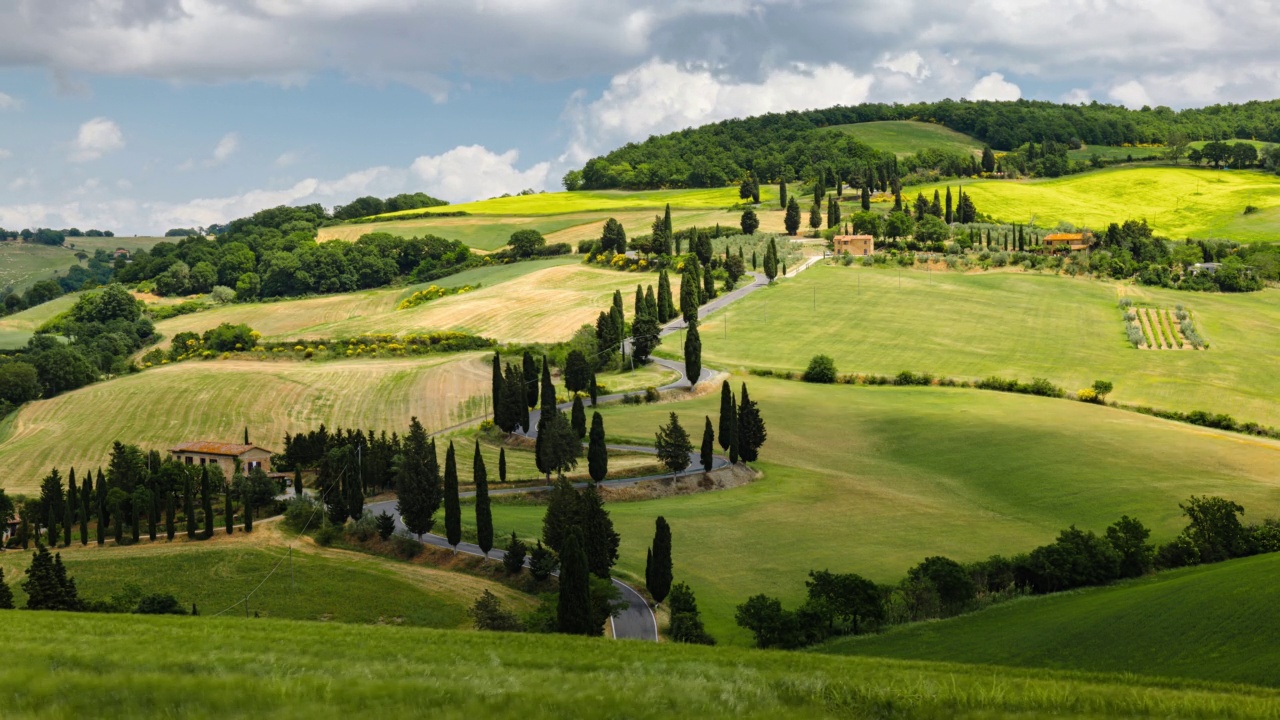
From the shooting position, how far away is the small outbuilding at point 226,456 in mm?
91188

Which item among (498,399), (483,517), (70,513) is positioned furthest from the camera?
(498,399)

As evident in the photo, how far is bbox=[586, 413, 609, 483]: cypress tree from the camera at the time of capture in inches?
3098

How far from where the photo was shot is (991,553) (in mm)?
61531

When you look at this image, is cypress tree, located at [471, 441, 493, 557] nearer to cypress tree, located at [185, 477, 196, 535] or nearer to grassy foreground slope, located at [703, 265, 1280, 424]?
cypress tree, located at [185, 477, 196, 535]

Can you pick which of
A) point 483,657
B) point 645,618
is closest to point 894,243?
point 645,618

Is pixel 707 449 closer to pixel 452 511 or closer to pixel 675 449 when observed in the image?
pixel 675 449

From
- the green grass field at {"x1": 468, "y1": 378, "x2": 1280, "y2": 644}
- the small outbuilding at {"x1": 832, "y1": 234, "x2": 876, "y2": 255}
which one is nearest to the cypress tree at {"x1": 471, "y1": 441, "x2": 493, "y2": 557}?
the green grass field at {"x1": 468, "y1": 378, "x2": 1280, "y2": 644}

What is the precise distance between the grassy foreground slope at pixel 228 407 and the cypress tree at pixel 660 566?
49.3 meters

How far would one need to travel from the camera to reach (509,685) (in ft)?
79.9

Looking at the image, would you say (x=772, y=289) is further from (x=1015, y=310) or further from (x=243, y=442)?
(x=243, y=442)

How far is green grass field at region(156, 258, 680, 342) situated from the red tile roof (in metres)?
45.4

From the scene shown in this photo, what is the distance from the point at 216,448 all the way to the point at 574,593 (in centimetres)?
5669

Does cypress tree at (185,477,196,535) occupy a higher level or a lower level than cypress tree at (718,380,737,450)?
lower

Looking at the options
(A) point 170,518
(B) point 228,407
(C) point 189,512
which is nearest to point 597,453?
(C) point 189,512
